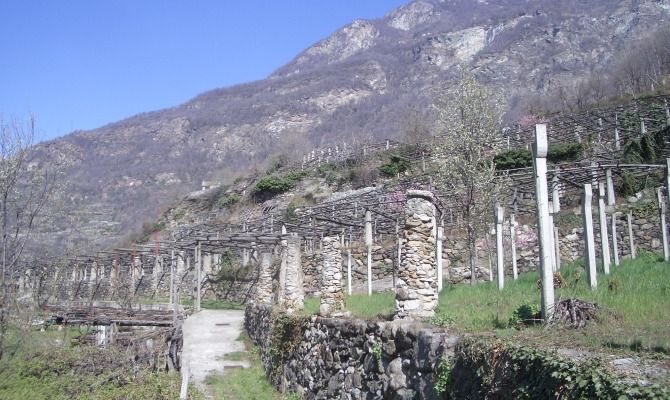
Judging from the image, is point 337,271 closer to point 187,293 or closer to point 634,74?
point 187,293

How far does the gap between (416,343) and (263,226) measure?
3747 cm

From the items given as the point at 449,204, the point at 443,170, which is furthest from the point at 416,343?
the point at 449,204

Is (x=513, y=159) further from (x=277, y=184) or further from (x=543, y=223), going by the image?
(x=543, y=223)

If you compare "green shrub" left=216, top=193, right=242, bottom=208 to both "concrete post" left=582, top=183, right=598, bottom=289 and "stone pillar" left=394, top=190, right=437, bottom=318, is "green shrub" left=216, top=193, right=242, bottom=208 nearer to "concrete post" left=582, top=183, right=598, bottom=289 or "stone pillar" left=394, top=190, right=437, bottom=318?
"concrete post" left=582, top=183, right=598, bottom=289

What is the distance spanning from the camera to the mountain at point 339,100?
354ft

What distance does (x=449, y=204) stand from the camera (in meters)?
29.8

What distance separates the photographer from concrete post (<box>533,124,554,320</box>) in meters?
8.64

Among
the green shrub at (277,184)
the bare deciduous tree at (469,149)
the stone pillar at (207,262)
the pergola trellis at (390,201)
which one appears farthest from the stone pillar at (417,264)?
the green shrub at (277,184)

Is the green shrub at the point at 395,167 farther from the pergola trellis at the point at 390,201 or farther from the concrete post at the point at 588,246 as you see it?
the concrete post at the point at 588,246

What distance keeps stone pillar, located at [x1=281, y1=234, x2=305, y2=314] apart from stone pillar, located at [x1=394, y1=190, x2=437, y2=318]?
26.8 ft

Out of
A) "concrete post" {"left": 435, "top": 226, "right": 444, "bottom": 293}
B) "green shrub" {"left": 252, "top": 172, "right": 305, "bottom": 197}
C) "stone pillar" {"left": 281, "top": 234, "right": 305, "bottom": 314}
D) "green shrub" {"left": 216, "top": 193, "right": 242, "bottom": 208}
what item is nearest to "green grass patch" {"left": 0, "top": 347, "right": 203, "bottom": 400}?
"stone pillar" {"left": 281, "top": 234, "right": 305, "bottom": 314}

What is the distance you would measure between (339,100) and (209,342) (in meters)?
137

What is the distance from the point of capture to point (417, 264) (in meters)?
11.0

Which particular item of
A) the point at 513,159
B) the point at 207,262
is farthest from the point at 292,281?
the point at 207,262
